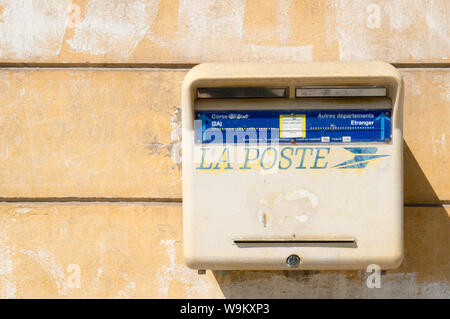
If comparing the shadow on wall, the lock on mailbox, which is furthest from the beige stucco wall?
the lock on mailbox

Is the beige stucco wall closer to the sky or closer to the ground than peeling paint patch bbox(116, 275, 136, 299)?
closer to the sky

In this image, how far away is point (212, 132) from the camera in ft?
5.76

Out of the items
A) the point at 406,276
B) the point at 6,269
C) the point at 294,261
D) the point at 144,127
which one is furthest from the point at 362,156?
the point at 6,269

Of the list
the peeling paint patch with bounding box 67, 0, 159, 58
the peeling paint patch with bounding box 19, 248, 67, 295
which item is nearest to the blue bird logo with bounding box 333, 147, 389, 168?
the peeling paint patch with bounding box 67, 0, 159, 58

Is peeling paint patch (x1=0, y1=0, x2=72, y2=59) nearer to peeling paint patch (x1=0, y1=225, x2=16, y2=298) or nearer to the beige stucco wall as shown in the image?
the beige stucco wall

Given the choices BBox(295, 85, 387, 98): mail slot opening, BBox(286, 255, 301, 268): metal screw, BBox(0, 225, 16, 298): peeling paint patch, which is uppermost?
BBox(295, 85, 387, 98): mail slot opening

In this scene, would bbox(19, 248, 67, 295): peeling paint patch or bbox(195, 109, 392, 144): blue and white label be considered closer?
bbox(195, 109, 392, 144): blue and white label

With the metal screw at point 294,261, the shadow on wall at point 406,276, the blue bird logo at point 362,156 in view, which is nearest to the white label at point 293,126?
the blue bird logo at point 362,156

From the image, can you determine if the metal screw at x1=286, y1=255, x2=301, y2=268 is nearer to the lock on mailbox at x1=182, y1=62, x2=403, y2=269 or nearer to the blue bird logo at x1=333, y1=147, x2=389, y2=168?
the lock on mailbox at x1=182, y1=62, x2=403, y2=269

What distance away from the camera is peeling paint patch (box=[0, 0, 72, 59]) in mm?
2203

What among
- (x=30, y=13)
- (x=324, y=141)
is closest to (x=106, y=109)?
(x=30, y=13)

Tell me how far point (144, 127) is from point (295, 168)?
0.87 meters
